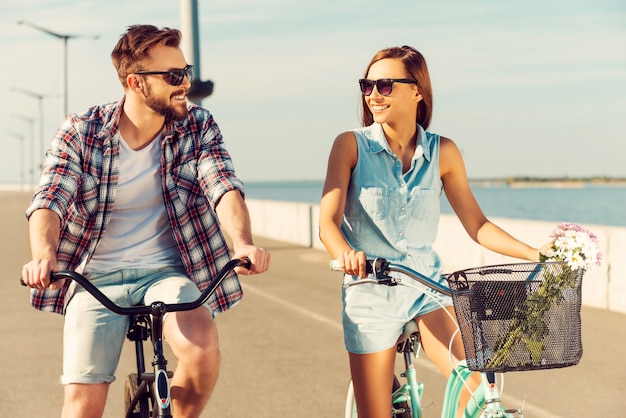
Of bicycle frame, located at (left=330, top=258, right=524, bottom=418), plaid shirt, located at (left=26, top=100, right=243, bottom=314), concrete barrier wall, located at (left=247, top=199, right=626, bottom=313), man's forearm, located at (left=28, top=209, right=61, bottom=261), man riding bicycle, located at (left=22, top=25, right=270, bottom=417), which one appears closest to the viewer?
bicycle frame, located at (left=330, top=258, right=524, bottom=418)

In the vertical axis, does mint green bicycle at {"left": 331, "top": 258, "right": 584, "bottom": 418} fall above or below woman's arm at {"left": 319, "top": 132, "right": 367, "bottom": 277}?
below

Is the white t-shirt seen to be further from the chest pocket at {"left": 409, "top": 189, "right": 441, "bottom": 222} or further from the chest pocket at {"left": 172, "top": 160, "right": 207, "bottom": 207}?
the chest pocket at {"left": 409, "top": 189, "right": 441, "bottom": 222}

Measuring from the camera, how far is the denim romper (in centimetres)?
415

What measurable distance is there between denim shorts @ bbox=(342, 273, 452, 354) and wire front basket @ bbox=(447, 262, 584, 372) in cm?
76

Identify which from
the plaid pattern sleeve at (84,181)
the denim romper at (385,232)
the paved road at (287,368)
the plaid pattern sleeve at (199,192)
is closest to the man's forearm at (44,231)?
the plaid pattern sleeve at (84,181)

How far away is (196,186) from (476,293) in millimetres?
1441

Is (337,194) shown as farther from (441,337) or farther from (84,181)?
(84,181)

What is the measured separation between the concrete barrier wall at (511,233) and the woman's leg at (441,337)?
3.02 m

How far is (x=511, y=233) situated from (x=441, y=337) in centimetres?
984

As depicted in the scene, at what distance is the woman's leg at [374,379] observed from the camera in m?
4.17

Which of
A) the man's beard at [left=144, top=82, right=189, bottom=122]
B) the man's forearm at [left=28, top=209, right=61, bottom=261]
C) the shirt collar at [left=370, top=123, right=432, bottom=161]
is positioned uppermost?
the man's beard at [left=144, top=82, right=189, bottom=122]

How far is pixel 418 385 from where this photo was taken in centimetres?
434

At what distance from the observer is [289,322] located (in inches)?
421

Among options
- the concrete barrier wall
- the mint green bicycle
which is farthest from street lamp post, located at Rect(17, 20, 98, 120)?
the mint green bicycle
